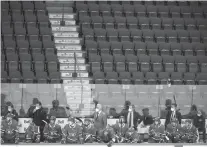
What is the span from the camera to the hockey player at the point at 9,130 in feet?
42.9

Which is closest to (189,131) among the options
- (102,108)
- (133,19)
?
(102,108)

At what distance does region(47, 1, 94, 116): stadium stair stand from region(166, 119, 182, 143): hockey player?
183 centimetres

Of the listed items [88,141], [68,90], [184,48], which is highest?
[184,48]

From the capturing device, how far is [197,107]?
1369 centimetres

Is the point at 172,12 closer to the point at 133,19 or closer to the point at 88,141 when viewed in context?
the point at 133,19

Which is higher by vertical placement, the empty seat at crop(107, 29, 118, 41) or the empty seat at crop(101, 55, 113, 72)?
the empty seat at crop(107, 29, 118, 41)

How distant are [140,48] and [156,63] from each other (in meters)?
0.86

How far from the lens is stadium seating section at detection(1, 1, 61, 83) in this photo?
49.6 feet

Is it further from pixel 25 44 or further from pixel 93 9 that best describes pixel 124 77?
pixel 93 9

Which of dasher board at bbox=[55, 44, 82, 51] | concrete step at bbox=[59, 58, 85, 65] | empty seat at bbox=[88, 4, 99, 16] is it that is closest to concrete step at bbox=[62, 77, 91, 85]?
concrete step at bbox=[59, 58, 85, 65]

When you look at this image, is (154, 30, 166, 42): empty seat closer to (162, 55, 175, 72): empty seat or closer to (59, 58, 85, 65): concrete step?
(162, 55, 175, 72): empty seat

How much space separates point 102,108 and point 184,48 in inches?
200

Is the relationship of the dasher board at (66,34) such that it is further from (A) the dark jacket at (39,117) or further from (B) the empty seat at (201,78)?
(A) the dark jacket at (39,117)

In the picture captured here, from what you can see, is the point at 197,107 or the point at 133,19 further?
the point at 133,19
